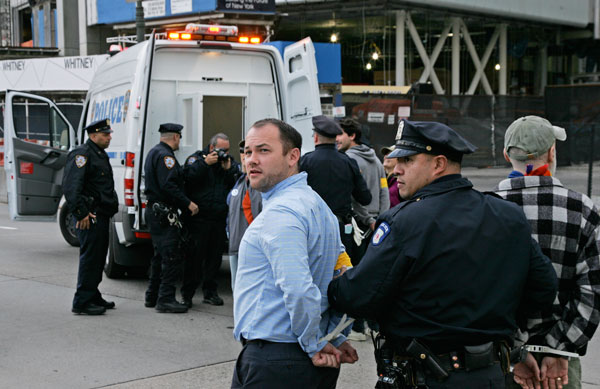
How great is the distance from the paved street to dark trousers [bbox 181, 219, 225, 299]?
0.30 metres

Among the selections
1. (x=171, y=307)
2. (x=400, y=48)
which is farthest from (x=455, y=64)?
(x=171, y=307)

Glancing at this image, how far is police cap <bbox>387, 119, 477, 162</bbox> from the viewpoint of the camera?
2732 mm

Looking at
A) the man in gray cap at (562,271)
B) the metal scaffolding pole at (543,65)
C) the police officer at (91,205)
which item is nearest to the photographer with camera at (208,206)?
the police officer at (91,205)

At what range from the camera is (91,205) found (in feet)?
24.5

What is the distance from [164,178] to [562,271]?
17.0 feet

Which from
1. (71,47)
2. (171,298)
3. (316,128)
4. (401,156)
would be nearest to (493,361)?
(401,156)

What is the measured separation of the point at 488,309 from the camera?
265 cm

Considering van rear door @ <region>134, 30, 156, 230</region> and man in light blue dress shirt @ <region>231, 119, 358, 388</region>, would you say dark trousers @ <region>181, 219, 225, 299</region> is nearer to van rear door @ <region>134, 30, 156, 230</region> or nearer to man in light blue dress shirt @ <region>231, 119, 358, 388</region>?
van rear door @ <region>134, 30, 156, 230</region>

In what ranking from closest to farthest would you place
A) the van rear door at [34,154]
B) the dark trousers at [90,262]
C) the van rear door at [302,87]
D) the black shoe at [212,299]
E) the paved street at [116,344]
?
the paved street at [116,344] → the dark trousers at [90,262] → the black shoe at [212,299] → the van rear door at [302,87] → the van rear door at [34,154]

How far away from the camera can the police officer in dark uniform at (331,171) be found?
6.67 metres

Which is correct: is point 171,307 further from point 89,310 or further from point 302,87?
point 302,87

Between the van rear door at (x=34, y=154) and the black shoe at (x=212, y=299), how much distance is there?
514 centimetres

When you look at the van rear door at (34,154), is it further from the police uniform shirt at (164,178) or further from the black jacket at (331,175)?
the black jacket at (331,175)

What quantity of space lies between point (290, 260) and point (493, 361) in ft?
2.74
